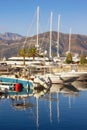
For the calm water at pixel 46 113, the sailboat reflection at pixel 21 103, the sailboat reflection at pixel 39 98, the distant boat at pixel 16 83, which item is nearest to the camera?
the calm water at pixel 46 113

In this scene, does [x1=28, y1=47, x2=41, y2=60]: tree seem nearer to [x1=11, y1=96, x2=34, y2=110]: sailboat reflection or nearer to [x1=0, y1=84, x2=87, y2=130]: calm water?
[x1=0, y1=84, x2=87, y2=130]: calm water

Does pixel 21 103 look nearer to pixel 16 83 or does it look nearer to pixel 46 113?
pixel 46 113

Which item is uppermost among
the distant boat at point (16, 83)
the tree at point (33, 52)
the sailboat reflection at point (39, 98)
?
the tree at point (33, 52)

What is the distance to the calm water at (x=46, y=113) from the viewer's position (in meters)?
38.9

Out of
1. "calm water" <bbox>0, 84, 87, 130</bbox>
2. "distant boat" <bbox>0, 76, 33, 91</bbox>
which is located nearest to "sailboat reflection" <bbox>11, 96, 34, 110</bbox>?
"calm water" <bbox>0, 84, 87, 130</bbox>

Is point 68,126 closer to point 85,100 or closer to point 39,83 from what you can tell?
point 85,100

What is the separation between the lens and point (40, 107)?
5156 cm

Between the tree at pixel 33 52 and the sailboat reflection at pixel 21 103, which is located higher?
the tree at pixel 33 52

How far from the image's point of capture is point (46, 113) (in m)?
46.7

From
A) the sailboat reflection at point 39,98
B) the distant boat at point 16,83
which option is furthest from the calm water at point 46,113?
the distant boat at point 16,83

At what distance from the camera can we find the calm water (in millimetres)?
38938

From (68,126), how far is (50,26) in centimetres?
8265

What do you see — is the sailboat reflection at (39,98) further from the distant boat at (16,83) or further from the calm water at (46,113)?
the distant boat at (16,83)

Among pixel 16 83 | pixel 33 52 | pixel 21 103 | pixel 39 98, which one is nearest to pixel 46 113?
pixel 21 103
